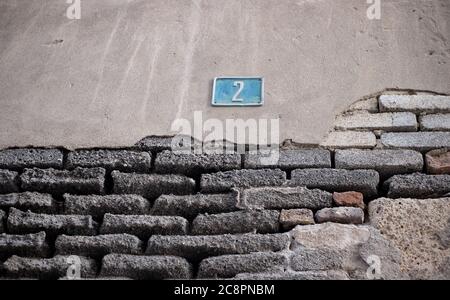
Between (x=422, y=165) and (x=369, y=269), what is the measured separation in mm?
618

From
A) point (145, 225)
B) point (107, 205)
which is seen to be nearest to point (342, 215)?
point (145, 225)

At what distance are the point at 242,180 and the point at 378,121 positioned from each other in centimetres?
70

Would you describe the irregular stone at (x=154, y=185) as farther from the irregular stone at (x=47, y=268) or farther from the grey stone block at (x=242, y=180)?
the irregular stone at (x=47, y=268)

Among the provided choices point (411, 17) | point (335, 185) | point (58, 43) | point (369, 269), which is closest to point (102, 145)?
point (58, 43)

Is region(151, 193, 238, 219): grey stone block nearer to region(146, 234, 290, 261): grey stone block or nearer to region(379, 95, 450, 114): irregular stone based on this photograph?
region(146, 234, 290, 261): grey stone block

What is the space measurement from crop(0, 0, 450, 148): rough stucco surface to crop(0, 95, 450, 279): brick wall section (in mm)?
135

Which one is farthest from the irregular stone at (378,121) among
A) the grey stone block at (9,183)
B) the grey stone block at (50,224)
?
the grey stone block at (9,183)

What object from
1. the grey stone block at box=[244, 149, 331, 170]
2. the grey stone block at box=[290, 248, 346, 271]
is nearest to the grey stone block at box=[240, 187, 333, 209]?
the grey stone block at box=[244, 149, 331, 170]

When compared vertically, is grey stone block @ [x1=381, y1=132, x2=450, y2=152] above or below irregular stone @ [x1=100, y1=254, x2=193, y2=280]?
above

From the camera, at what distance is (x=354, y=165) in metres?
3.54

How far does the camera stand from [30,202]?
138 inches

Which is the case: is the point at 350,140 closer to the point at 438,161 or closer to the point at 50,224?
the point at 438,161

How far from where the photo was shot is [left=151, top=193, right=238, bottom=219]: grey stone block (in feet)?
11.2

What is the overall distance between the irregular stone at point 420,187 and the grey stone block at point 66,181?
1.25 meters
